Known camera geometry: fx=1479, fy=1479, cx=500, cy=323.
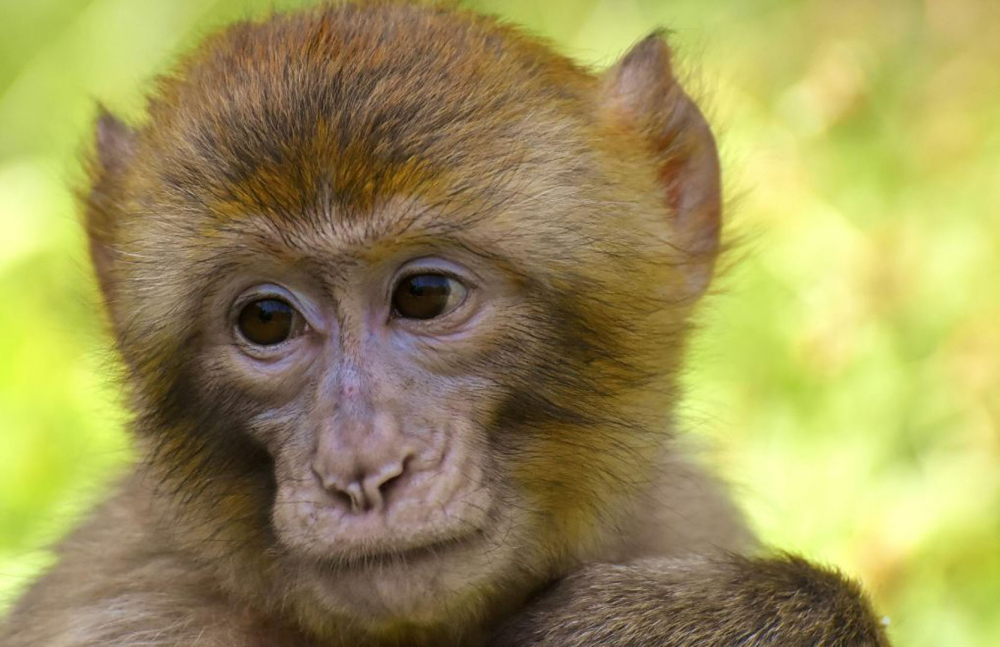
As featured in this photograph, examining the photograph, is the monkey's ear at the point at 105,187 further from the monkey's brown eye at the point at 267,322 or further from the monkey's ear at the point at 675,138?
the monkey's ear at the point at 675,138

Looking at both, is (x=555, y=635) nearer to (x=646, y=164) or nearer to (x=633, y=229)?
(x=633, y=229)

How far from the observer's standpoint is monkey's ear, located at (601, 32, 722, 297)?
12.9 ft

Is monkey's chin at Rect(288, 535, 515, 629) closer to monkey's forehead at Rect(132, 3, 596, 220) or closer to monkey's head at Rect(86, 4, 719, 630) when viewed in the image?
monkey's head at Rect(86, 4, 719, 630)

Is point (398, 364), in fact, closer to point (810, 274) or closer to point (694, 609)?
point (694, 609)

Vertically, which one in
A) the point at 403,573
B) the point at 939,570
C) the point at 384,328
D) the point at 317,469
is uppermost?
the point at 384,328

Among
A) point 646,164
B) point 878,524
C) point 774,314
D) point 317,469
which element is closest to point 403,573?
point 317,469

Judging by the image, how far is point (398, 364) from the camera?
3191 mm

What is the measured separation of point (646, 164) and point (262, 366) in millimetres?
1133

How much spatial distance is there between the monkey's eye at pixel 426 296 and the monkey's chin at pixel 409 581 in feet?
1.71

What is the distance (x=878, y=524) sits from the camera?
Result: 5.40 m

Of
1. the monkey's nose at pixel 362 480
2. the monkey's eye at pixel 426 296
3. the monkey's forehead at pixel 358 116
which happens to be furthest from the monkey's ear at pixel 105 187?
the monkey's nose at pixel 362 480

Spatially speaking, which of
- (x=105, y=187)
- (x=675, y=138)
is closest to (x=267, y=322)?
(x=105, y=187)

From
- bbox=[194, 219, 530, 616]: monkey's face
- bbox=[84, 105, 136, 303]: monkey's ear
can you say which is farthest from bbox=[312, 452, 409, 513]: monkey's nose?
bbox=[84, 105, 136, 303]: monkey's ear

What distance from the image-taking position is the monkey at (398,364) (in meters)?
3.15
